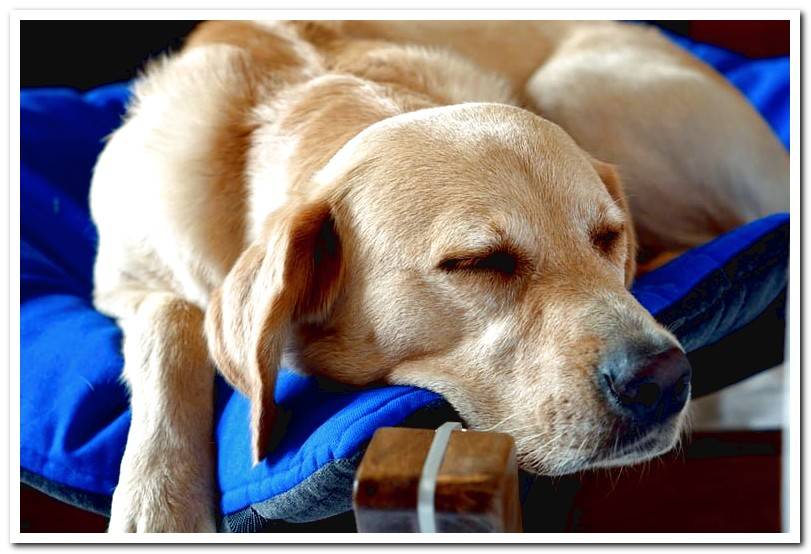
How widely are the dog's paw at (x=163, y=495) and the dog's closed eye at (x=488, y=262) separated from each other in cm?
55

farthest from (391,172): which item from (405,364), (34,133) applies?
(34,133)

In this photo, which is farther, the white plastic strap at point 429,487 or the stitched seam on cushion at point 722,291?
the stitched seam on cushion at point 722,291

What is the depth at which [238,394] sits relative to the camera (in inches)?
61.9

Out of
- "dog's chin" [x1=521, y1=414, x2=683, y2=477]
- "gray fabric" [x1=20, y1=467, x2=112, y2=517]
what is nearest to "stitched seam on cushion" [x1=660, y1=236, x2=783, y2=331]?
"dog's chin" [x1=521, y1=414, x2=683, y2=477]

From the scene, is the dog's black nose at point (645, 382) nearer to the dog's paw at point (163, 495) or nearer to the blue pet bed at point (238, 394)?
the blue pet bed at point (238, 394)

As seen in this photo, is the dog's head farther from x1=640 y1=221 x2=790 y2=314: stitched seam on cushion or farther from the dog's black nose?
x1=640 y1=221 x2=790 y2=314: stitched seam on cushion

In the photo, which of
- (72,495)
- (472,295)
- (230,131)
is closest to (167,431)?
(72,495)

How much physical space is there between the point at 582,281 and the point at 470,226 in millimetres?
195

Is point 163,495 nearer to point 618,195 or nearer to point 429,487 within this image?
point 429,487

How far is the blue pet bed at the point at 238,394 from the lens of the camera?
1318 mm

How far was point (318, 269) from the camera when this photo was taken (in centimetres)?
150

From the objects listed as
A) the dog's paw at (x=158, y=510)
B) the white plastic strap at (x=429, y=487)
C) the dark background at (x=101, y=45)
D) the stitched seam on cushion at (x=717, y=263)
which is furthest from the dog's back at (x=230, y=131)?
the dark background at (x=101, y=45)

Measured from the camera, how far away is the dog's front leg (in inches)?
57.0

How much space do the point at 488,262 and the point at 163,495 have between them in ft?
2.12
